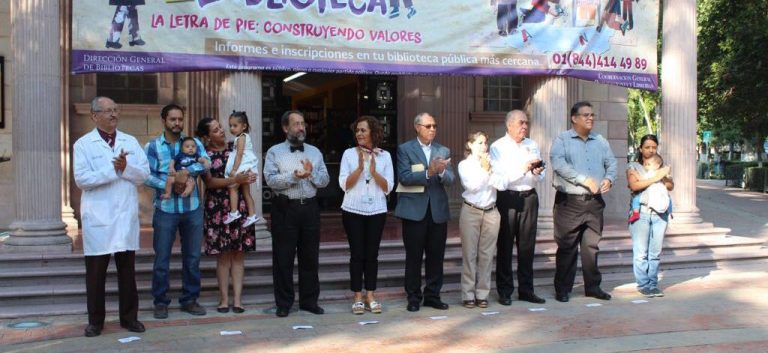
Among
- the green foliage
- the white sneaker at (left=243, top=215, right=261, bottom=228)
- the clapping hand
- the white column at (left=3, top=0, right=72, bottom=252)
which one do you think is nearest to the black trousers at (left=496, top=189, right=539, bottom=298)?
the white sneaker at (left=243, top=215, right=261, bottom=228)

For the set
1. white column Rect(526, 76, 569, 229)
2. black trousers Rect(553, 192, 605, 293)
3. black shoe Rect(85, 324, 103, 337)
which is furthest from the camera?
white column Rect(526, 76, 569, 229)

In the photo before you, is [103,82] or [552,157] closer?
[552,157]

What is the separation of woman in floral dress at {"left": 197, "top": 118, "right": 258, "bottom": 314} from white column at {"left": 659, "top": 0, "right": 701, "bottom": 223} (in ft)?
21.8

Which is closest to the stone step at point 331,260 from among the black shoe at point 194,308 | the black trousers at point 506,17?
the black shoe at point 194,308

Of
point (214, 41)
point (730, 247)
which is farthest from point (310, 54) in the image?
point (730, 247)

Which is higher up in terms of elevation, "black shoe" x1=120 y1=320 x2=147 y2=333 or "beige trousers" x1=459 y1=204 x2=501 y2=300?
"beige trousers" x1=459 y1=204 x2=501 y2=300

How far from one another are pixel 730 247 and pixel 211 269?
723 cm

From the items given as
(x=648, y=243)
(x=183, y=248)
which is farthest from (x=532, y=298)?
(x=183, y=248)

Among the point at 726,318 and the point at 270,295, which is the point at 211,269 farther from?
the point at 726,318

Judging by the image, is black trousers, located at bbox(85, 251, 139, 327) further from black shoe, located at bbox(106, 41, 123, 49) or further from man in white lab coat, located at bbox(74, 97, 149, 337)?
black shoe, located at bbox(106, 41, 123, 49)

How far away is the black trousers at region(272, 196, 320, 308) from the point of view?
690cm

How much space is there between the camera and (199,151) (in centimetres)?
677

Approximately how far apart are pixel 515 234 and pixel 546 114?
116 inches

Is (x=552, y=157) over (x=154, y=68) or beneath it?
beneath
